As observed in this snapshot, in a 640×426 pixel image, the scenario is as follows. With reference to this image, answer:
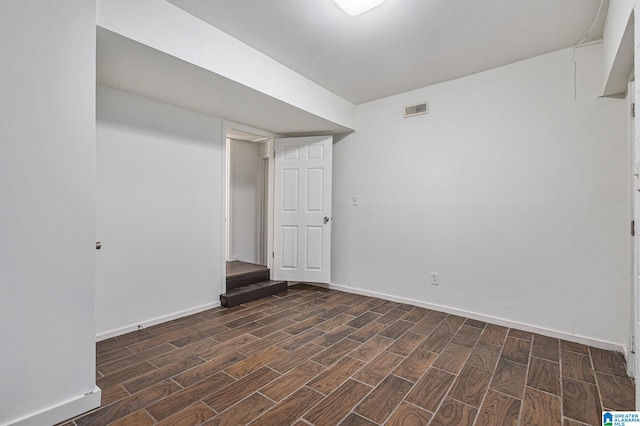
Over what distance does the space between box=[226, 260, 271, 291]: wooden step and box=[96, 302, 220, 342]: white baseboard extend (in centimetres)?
37

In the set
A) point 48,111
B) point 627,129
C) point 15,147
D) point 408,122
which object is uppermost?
point 408,122

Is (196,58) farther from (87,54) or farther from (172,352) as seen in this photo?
(172,352)

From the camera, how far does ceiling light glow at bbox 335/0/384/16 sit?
1.85 m

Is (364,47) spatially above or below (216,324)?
above

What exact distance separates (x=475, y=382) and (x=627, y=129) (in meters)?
2.21

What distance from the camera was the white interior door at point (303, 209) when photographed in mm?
3967

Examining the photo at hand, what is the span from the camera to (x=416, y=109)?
3355 mm

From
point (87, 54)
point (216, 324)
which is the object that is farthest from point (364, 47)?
point (216, 324)

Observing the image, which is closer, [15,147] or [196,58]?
[15,147]

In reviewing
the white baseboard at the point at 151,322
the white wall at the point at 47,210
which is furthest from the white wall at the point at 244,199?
the white wall at the point at 47,210

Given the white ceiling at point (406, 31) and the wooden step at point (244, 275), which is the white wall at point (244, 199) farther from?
the white ceiling at point (406, 31)

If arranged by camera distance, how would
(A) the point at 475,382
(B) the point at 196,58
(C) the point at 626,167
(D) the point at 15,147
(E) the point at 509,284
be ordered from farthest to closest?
(E) the point at 509,284, (C) the point at 626,167, (B) the point at 196,58, (A) the point at 475,382, (D) the point at 15,147

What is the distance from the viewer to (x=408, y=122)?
3428 mm
